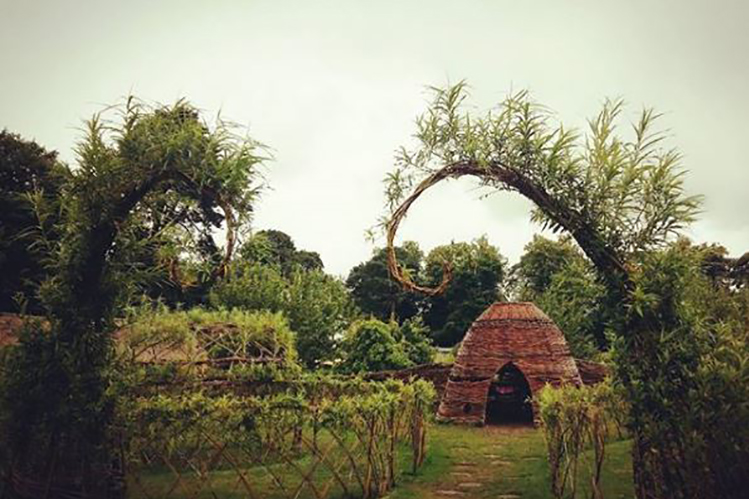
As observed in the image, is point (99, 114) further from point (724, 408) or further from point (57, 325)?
point (724, 408)

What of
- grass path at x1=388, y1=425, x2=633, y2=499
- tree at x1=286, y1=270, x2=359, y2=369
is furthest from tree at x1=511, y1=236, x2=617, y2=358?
tree at x1=286, y1=270, x2=359, y2=369

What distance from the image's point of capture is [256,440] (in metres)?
7.20

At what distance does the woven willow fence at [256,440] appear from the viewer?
7027mm

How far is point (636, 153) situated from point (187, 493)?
24.3 feet

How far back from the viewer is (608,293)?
5.97 metres

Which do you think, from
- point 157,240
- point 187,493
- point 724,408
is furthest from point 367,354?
point 724,408

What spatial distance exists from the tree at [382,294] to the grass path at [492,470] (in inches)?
1045

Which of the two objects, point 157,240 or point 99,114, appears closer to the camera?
point 99,114

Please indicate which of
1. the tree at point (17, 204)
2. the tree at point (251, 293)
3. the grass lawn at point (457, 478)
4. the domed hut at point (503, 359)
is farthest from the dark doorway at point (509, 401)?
the tree at point (17, 204)

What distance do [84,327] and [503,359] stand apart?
41.8 ft

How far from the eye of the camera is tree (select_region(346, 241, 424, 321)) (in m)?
41.3

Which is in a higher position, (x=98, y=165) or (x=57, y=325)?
(x=98, y=165)

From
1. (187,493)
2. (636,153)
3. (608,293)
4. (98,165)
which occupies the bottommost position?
(187,493)

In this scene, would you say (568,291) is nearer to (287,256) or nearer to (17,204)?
(17,204)
